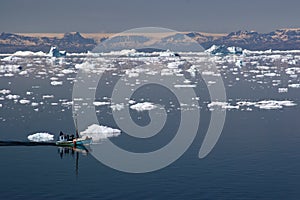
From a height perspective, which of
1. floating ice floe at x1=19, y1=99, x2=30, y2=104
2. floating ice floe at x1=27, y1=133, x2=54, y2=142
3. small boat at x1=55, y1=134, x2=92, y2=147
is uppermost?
floating ice floe at x1=19, y1=99, x2=30, y2=104

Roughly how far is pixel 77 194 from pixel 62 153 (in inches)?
325

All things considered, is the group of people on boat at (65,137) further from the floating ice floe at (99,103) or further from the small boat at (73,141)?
the floating ice floe at (99,103)

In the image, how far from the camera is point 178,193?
2247cm

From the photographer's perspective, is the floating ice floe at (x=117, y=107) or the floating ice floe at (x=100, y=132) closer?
the floating ice floe at (x=100, y=132)

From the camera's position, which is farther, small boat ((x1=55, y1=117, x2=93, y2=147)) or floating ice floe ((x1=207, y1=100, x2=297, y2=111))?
floating ice floe ((x1=207, y1=100, x2=297, y2=111))

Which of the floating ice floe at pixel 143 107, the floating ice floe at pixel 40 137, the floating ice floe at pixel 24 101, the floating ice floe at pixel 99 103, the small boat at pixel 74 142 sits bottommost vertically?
the small boat at pixel 74 142

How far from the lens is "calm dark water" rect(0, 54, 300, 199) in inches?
890

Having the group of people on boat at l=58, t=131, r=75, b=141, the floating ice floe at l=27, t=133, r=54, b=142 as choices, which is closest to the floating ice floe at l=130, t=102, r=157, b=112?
the group of people on boat at l=58, t=131, r=75, b=141

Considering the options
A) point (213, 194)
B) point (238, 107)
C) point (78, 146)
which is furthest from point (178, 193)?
point (238, 107)

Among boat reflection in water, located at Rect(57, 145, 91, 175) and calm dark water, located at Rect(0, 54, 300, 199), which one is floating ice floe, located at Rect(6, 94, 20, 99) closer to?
calm dark water, located at Rect(0, 54, 300, 199)

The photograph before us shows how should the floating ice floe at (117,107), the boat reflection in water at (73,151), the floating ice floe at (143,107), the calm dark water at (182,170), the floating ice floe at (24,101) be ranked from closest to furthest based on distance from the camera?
the calm dark water at (182,170)
the boat reflection in water at (73,151)
the floating ice floe at (143,107)
the floating ice floe at (117,107)
the floating ice floe at (24,101)

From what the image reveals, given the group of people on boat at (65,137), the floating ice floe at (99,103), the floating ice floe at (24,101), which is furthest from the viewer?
the floating ice floe at (24,101)

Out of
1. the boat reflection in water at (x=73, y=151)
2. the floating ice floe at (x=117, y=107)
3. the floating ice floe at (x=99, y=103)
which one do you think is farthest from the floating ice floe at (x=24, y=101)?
the boat reflection in water at (x=73, y=151)

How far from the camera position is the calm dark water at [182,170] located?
74.1 ft
